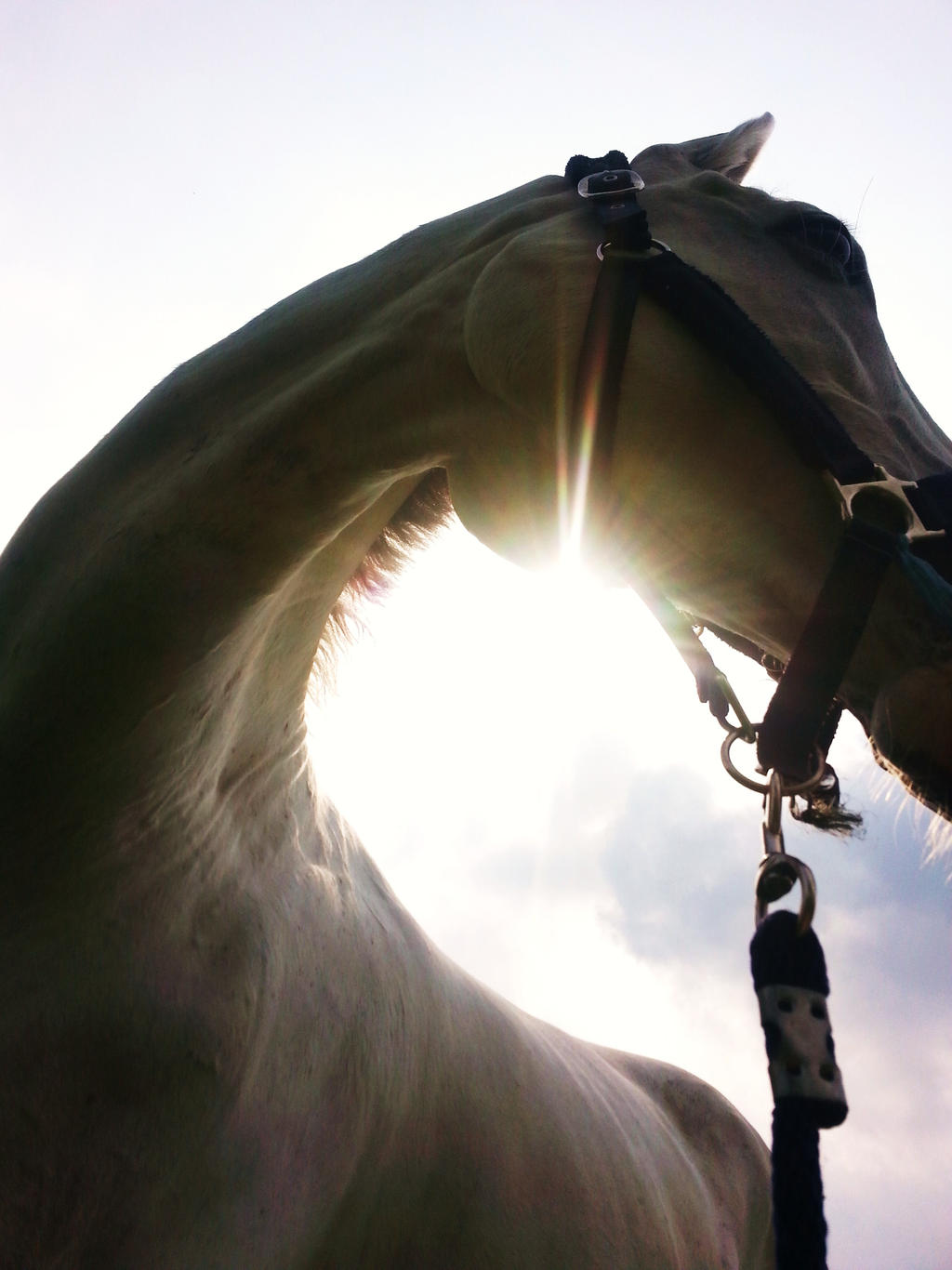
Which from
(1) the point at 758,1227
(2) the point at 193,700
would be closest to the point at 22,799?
(2) the point at 193,700

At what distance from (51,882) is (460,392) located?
1241 millimetres

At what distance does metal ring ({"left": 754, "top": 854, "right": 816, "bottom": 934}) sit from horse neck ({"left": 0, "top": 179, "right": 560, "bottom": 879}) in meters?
1.00

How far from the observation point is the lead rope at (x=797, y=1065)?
1128mm

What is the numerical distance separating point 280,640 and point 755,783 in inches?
43.5

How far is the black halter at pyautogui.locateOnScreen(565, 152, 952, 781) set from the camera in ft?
4.39

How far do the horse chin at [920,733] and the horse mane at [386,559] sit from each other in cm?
131

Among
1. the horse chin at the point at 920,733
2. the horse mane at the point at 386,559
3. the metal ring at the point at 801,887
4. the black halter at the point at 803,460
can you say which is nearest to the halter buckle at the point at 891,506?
the black halter at the point at 803,460

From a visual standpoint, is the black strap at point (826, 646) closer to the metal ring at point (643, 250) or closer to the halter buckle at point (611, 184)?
the metal ring at point (643, 250)

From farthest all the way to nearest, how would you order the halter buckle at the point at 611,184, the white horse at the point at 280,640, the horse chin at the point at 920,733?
the halter buckle at the point at 611,184, the white horse at the point at 280,640, the horse chin at the point at 920,733

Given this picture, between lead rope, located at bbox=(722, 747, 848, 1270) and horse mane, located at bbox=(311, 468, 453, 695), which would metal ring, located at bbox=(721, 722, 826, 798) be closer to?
lead rope, located at bbox=(722, 747, 848, 1270)

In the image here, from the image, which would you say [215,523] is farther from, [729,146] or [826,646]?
[729,146]

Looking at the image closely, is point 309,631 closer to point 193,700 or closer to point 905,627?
point 193,700

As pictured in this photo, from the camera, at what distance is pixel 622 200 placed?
6.08 feet

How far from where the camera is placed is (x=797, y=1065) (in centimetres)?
119
